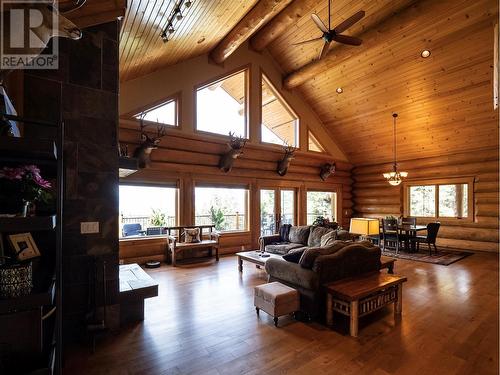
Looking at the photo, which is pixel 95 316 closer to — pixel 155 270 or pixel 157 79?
pixel 155 270

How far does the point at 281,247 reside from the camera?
19.8ft

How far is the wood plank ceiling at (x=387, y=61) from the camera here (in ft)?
16.5

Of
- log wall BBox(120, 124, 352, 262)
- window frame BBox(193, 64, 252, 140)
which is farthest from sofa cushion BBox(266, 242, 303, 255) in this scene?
window frame BBox(193, 64, 252, 140)

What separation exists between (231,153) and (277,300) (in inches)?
181

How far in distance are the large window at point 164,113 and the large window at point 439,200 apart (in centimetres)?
836

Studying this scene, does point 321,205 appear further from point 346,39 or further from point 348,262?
point 348,262

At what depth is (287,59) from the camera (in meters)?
8.29

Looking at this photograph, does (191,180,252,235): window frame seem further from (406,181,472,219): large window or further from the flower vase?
(406,181,472,219): large window

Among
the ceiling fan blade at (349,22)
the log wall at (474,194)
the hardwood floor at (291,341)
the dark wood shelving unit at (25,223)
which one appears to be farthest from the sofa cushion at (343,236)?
the log wall at (474,194)

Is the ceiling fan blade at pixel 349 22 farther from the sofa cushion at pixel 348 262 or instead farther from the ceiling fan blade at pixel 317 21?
the sofa cushion at pixel 348 262

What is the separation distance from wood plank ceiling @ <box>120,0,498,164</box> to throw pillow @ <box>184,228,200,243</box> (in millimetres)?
3807

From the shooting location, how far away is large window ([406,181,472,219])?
27.1ft

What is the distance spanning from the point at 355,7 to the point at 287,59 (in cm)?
255

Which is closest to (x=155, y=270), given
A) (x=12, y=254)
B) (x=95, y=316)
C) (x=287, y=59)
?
(x=95, y=316)
